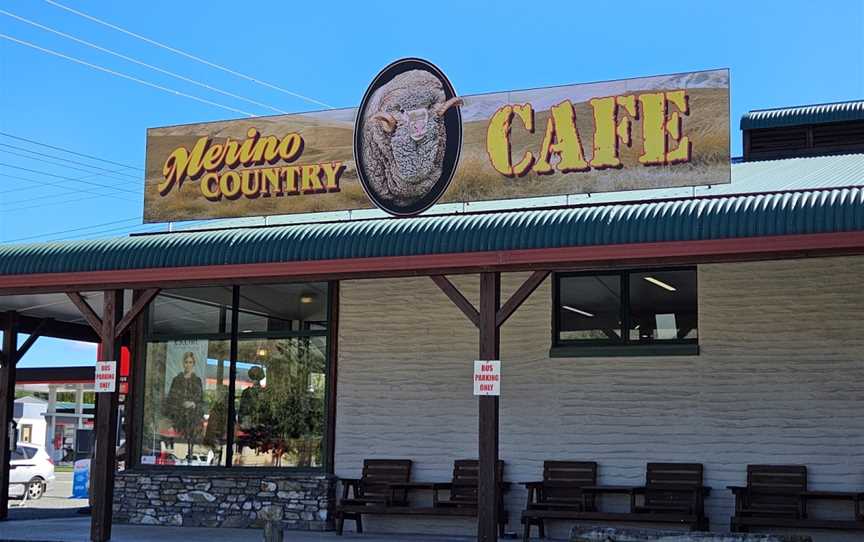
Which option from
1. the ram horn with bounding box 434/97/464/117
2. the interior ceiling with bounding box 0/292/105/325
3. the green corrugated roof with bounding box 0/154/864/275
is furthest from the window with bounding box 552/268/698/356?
the interior ceiling with bounding box 0/292/105/325

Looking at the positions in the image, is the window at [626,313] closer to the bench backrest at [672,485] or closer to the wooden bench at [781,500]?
the bench backrest at [672,485]

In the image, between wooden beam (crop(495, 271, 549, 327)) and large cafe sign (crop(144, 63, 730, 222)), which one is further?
large cafe sign (crop(144, 63, 730, 222))

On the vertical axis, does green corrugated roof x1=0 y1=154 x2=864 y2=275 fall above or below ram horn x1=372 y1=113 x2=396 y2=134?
below

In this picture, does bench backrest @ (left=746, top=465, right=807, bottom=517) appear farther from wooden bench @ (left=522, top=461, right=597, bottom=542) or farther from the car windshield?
the car windshield

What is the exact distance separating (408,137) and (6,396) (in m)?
7.84

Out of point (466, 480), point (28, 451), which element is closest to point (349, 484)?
point (466, 480)

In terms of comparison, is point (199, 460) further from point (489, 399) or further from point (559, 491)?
point (489, 399)

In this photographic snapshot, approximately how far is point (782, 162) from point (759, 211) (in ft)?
26.9

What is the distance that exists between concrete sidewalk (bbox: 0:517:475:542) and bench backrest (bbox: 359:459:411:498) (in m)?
0.56

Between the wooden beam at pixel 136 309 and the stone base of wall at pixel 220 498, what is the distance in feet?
9.63

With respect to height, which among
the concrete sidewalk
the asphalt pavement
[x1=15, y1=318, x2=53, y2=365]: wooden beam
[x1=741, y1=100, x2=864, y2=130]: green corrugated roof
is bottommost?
the asphalt pavement

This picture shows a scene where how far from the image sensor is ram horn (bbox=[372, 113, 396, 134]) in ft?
44.1

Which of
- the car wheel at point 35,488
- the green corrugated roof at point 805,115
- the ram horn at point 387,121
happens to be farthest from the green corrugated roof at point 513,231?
the car wheel at point 35,488

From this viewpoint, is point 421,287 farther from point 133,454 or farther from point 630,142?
point 133,454
